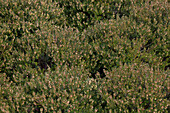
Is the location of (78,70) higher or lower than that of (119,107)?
higher

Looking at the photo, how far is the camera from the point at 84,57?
5531 mm

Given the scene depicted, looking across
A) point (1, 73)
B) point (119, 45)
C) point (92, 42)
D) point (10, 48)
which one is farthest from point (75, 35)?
point (1, 73)

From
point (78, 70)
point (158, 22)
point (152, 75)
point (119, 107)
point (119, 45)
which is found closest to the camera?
point (119, 107)

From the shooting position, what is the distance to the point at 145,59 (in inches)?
218

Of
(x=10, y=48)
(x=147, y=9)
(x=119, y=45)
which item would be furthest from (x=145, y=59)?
(x=10, y=48)

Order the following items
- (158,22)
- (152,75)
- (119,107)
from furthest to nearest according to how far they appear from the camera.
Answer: (158,22)
(152,75)
(119,107)

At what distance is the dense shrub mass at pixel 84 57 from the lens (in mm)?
4074

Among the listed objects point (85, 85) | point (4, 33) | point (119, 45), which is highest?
point (4, 33)

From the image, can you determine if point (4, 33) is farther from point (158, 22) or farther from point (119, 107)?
point (158, 22)

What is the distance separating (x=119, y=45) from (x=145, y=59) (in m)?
0.76

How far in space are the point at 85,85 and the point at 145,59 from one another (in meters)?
1.98

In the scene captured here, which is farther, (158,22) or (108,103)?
(158,22)

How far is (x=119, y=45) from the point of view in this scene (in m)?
5.46

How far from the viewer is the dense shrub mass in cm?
407
